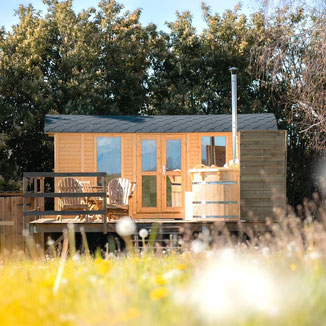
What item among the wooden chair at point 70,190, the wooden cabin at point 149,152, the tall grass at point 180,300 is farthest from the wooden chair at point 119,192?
the tall grass at point 180,300

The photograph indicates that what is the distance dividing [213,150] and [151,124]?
4.83 ft

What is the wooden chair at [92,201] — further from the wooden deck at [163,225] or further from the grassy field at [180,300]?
the grassy field at [180,300]

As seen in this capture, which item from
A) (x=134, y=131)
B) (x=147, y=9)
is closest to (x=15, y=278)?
(x=134, y=131)

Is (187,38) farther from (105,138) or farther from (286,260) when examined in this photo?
(286,260)

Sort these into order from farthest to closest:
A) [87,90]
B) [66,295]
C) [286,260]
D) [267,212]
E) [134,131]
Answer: [87,90] → [134,131] → [267,212] → [286,260] → [66,295]

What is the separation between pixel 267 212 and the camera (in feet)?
31.1

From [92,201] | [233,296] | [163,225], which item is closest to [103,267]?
[233,296]

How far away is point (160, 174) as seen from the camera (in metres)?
12.5

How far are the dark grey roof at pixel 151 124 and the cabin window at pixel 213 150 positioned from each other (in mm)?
266

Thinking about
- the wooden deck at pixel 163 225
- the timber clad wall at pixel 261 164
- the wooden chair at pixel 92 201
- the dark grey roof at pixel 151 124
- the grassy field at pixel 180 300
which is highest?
the dark grey roof at pixel 151 124

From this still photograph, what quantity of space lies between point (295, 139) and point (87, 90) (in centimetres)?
693

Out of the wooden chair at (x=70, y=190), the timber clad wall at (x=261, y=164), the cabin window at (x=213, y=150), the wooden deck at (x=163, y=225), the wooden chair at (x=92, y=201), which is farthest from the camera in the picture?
the cabin window at (x=213, y=150)

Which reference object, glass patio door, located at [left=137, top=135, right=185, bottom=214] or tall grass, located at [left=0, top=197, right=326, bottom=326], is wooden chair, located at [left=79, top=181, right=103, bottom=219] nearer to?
glass patio door, located at [left=137, top=135, right=185, bottom=214]

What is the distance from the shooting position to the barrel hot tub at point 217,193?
9.22 metres
